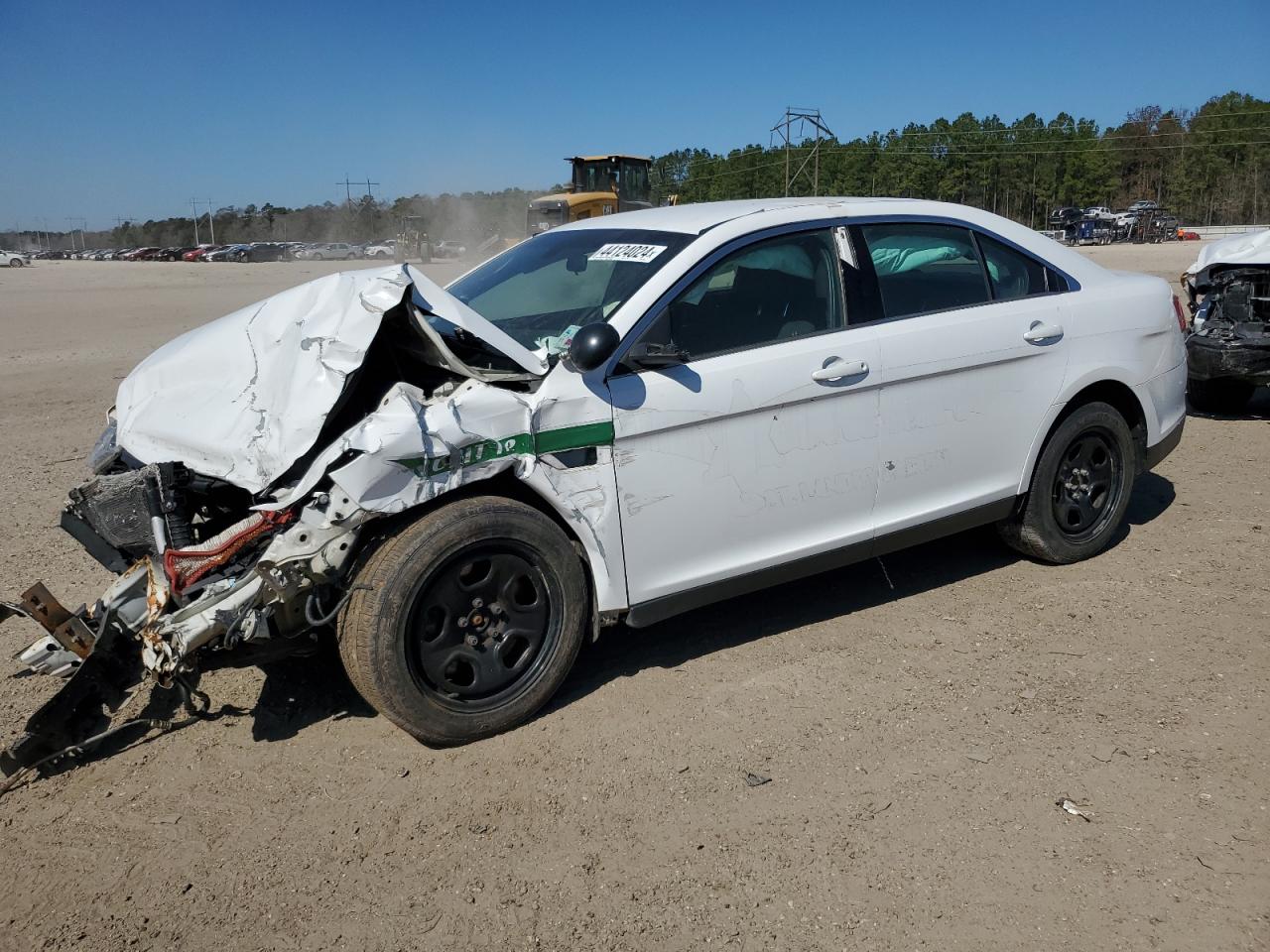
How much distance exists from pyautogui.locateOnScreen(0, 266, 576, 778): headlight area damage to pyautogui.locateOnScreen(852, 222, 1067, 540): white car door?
1.48m

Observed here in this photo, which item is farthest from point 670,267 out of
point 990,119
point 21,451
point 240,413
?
point 990,119

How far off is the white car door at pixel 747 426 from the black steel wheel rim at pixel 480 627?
0.39 meters

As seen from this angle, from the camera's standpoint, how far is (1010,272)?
15.5 feet

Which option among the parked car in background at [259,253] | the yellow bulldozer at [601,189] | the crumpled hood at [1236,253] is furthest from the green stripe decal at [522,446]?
the parked car in background at [259,253]

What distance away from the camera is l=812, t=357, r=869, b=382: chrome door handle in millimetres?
3980

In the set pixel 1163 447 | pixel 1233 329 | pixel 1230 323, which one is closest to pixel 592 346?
pixel 1163 447

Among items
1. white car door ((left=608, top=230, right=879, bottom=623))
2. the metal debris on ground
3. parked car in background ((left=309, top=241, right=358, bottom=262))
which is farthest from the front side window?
parked car in background ((left=309, top=241, right=358, bottom=262))

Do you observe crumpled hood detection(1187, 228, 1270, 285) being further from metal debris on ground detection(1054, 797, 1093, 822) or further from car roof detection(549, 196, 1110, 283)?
metal debris on ground detection(1054, 797, 1093, 822)

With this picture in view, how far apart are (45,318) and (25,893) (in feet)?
67.6

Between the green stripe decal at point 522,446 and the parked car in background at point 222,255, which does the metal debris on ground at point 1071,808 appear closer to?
the green stripe decal at point 522,446

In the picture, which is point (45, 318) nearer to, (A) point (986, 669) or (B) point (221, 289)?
(B) point (221, 289)

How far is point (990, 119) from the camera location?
82750 mm

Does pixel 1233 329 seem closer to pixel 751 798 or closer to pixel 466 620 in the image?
pixel 751 798

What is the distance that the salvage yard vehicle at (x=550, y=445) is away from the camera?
3287 millimetres
